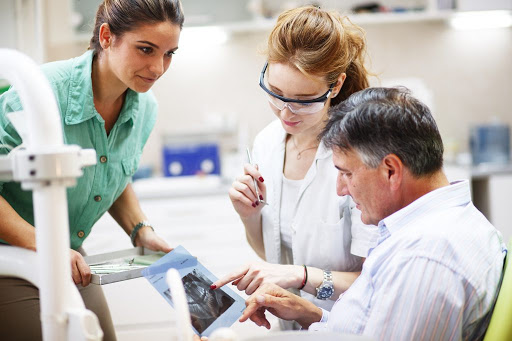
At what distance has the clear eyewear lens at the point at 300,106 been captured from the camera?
1.33 m

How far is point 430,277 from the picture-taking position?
932mm

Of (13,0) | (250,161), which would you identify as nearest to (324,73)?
(250,161)

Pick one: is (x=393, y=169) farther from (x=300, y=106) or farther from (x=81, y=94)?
(x=81, y=94)

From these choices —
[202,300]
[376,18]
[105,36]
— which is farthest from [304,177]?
[376,18]

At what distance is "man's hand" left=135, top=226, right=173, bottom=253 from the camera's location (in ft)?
4.87

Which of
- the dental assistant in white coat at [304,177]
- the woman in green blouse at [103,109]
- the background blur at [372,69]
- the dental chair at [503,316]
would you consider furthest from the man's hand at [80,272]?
the background blur at [372,69]

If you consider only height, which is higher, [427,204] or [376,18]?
[376,18]

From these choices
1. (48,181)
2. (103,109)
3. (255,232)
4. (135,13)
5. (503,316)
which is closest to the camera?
(48,181)

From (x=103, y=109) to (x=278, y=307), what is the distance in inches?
25.9

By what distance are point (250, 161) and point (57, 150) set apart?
87 centimetres

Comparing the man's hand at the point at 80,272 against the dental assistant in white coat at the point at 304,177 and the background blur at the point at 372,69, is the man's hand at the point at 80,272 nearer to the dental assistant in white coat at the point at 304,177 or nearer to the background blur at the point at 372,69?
the dental assistant in white coat at the point at 304,177

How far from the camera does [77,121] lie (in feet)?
4.36

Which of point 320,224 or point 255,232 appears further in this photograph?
point 255,232

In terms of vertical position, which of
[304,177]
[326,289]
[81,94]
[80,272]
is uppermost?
[81,94]
